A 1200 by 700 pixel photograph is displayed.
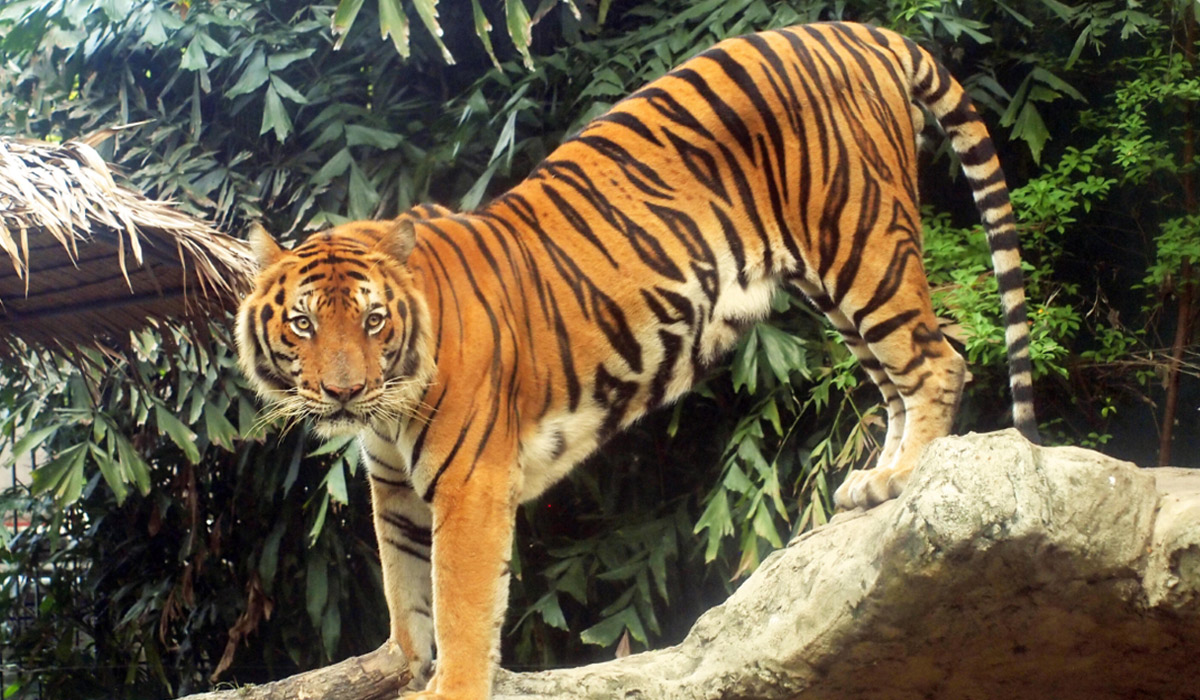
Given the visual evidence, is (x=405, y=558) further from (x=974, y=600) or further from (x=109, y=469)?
(x=109, y=469)

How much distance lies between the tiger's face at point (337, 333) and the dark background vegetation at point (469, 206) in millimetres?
1192

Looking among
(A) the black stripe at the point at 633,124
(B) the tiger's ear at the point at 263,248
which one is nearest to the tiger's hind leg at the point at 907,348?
(A) the black stripe at the point at 633,124

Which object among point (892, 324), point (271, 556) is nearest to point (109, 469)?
point (271, 556)

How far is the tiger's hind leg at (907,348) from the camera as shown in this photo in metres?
2.82

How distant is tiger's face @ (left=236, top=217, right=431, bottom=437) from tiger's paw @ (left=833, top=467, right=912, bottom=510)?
3.74 ft

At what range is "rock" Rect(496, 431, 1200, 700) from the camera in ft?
6.80

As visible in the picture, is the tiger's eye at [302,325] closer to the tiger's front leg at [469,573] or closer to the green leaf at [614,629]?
the tiger's front leg at [469,573]

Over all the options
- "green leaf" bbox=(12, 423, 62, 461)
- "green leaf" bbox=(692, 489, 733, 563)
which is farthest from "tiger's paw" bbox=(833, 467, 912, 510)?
"green leaf" bbox=(12, 423, 62, 461)

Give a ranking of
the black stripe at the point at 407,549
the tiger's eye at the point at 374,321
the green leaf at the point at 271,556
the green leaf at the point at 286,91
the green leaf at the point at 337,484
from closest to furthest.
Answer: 1. the tiger's eye at the point at 374,321
2. the black stripe at the point at 407,549
3. the green leaf at the point at 337,484
4. the green leaf at the point at 286,91
5. the green leaf at the point at 271,556

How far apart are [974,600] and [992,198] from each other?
1.18m

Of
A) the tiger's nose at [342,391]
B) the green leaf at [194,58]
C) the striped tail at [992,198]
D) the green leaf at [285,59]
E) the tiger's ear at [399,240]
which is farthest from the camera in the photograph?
the green leaf at [285,59]

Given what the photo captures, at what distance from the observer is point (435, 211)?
3004 mm

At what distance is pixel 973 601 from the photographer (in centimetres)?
225

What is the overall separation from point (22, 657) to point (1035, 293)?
16.4 feet
